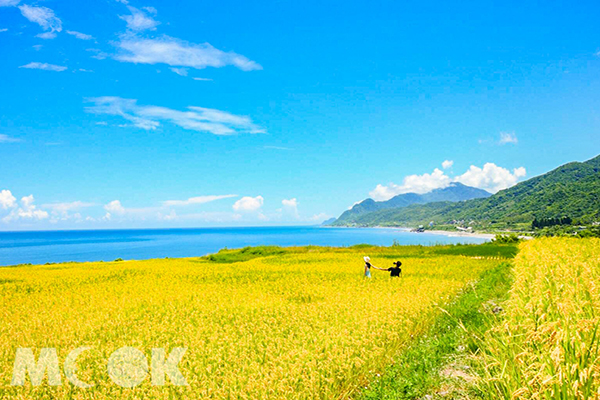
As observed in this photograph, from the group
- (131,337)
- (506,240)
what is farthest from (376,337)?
(506,240)

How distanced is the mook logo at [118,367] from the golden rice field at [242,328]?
14 centimetres

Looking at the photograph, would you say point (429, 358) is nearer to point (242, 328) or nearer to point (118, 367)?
point (242, 328)

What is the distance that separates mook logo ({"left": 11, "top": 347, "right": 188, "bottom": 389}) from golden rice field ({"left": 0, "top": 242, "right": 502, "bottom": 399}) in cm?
14

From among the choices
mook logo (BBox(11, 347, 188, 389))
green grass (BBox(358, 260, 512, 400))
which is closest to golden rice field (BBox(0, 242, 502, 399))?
mook logo (BBox(11, 347, 188, 389))

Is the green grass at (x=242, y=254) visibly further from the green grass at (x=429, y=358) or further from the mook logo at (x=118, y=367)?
the green grass at (x=429, y=358)

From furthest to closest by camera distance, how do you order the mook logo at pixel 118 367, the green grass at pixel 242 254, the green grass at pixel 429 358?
the green grass at pixel 242 254
the mook logo at pixel 118 367
the green grass at pixel 429 358

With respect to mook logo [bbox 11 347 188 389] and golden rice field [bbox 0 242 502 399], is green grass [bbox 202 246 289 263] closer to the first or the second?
golden rice field [bbox 0 242 502 399]

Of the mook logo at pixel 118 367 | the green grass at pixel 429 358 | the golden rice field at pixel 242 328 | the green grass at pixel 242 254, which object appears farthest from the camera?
the green grass at pixel 242 254

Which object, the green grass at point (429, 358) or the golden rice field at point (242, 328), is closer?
the green grass at point (429, 358)

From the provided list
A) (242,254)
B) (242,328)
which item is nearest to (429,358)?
(242,328)

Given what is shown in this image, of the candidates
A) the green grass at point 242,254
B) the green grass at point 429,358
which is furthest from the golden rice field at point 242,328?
the green grass at point 242,254

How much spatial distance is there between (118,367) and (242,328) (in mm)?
3229

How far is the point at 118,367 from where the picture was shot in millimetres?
7555

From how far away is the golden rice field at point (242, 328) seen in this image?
6.45 meters
